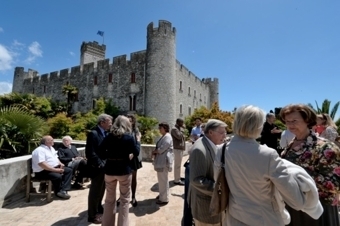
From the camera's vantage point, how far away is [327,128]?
395 cm

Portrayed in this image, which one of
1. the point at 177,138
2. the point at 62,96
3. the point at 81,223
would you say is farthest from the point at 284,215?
the point at 62,96

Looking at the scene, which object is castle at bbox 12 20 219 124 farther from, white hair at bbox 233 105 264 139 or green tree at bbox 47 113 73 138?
white hair at bbox 233 105 264 139

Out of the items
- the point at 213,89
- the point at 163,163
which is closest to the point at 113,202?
the point at 163,163

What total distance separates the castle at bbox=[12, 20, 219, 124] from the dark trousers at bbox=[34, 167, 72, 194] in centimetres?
1665

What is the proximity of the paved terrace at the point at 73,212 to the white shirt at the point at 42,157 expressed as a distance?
0.76m

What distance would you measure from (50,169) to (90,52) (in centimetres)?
3508

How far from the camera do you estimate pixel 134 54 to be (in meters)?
24.6

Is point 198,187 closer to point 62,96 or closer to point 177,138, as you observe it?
point 177,138

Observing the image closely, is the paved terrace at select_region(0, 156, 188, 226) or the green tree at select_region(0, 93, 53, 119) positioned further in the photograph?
the green tree at select_region(0, 93, 53, 119)

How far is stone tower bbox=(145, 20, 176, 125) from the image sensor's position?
21.7 meters

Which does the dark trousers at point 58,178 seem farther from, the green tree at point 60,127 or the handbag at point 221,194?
the green tree at point 60,127

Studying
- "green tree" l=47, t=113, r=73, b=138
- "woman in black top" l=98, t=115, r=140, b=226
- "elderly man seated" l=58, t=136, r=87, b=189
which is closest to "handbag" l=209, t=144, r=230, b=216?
"woman in black top" l=98, t=115, r=140, b=226

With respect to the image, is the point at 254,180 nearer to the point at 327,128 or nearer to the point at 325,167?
the point at 325,167

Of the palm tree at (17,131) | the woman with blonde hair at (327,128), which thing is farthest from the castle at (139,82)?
the woman with blonde hair at (327,128)
